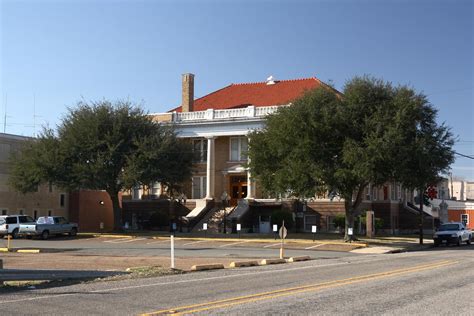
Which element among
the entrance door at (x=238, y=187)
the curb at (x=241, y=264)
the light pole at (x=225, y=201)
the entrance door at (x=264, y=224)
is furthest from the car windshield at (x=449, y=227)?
the curb at (x=241, y=264)

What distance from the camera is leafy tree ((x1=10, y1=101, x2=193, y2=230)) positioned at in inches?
1766

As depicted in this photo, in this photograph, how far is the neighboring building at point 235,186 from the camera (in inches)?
2090

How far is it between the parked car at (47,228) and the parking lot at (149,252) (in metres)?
0.80

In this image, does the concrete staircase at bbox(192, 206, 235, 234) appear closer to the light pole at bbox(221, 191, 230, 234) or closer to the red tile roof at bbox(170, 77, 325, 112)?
the light pole at bbox(221, 191, 230, 234)

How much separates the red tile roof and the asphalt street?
130 feet

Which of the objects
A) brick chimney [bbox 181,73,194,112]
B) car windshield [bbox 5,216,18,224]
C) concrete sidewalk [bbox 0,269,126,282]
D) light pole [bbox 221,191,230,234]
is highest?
brick chimney [bbox 181,73,194,112]


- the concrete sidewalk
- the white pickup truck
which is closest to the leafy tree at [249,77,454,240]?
the white pickup truck

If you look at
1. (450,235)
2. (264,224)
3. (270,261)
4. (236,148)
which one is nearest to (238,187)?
(236,148)

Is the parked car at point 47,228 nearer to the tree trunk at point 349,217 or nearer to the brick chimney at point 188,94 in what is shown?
the brick chimney at point 188,94

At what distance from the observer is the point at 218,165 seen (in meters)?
58.2

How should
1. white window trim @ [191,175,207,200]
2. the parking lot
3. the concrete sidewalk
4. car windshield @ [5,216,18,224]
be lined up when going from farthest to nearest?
white window trim @ [191,175,207,200]
car windshield @ [5,216,18,224]
the parking lot
the concrete sidewalk

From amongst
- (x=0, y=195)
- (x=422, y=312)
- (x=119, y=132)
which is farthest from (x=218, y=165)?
(x=422, y=312)

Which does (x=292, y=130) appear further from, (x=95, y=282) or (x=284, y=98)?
(x=95, y=282)

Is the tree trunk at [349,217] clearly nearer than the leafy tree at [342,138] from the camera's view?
No
